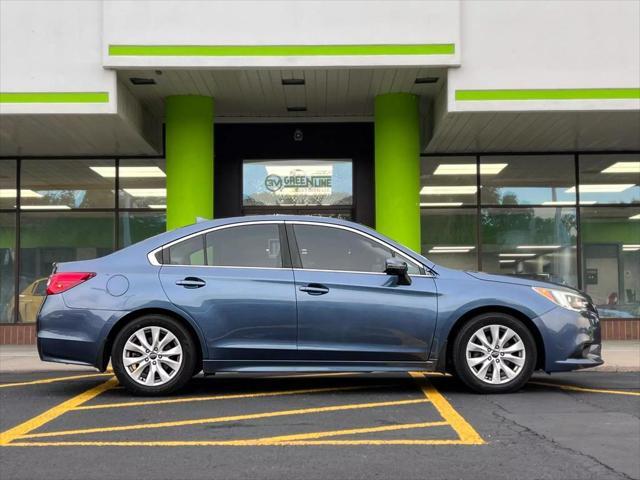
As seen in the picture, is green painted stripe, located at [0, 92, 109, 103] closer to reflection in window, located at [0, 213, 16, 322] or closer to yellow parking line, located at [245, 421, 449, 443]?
reflection in window, located at [0, 213, 16, 322]

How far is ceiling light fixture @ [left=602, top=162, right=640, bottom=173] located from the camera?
583 inches

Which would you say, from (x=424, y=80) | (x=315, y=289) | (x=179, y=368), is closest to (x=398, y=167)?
(x=424, y=80)

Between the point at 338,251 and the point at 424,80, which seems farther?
the point at 424,80

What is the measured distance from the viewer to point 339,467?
446 cm

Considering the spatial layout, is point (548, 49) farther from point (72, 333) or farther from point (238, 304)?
point (72, 333)

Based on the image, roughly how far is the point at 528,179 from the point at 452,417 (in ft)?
32.3

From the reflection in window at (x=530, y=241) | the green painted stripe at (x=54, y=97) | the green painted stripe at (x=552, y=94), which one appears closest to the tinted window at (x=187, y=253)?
the green painted stripe at (x=54, y=97)

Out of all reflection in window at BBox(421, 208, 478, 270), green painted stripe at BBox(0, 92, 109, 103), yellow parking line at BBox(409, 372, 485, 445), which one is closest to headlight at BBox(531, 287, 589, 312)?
yellow parking line at BBox(409, 372, 485, 445)

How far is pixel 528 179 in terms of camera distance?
1488 cm

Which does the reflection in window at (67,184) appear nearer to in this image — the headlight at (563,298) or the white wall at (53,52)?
the white wall at (53,52)

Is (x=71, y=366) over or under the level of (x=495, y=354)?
under

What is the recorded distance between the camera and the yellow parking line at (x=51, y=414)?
5.39 meters

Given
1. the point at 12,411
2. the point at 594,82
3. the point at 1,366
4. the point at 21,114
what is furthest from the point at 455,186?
the point at 12,411

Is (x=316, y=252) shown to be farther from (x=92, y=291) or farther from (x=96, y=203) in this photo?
(x=96, y=203)
